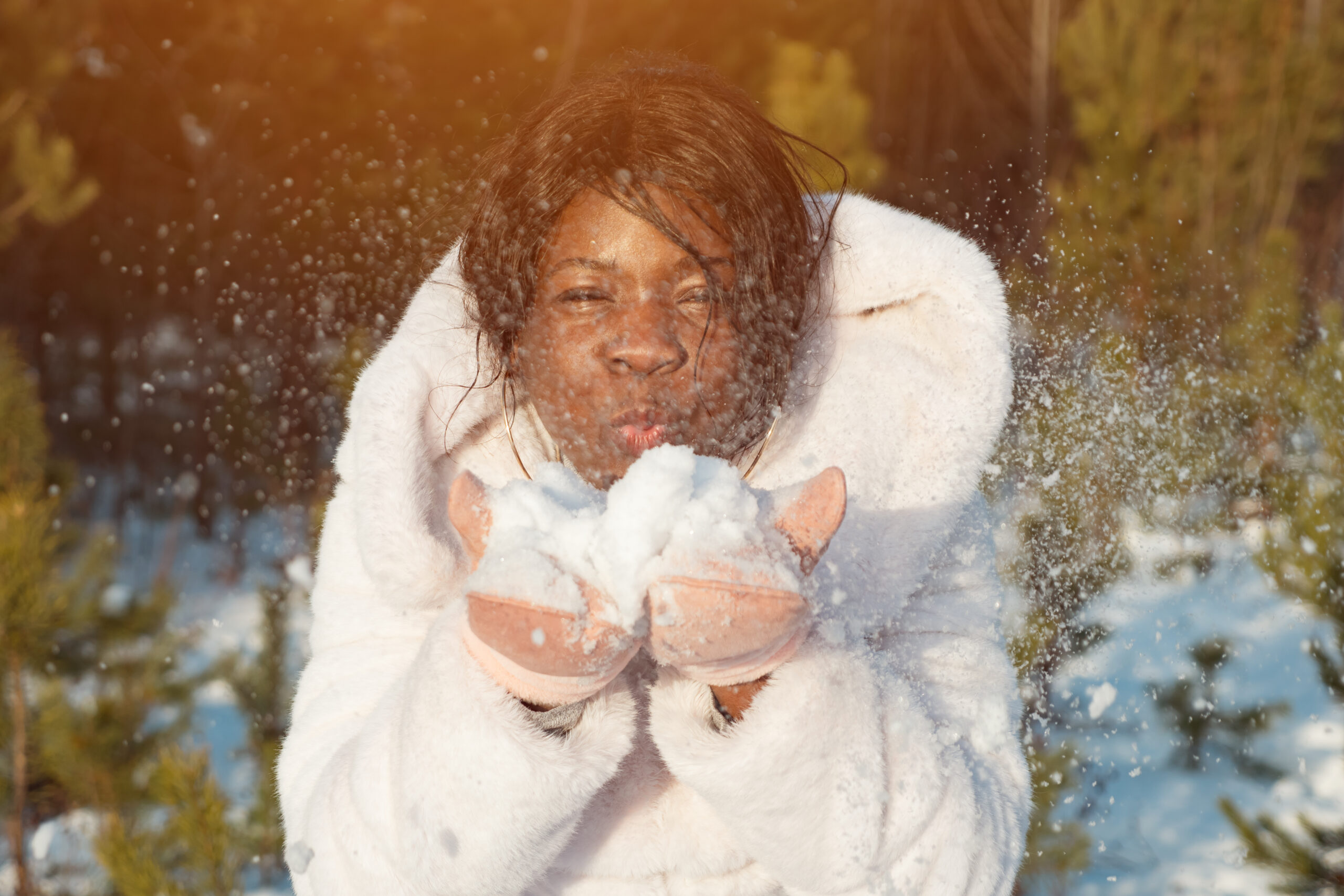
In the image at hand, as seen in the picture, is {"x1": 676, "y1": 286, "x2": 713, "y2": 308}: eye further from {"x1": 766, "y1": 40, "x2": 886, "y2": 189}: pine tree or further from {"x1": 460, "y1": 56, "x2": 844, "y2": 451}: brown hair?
{"x1": 766, "y1": 40, "x2": 886, "y2": 189}: pine tree

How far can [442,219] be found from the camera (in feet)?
4.54

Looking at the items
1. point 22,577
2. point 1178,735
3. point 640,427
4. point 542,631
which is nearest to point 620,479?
point 640,427

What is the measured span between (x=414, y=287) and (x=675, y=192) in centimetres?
93

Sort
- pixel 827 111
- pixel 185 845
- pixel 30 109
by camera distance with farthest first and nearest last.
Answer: pixel 827 111
pixel 30 109
pixel 185 845

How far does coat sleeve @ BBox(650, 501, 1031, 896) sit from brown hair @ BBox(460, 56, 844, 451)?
0.30 m

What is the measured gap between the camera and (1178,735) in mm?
2664

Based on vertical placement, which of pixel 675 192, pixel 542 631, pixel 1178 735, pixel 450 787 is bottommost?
pixel 1178 735

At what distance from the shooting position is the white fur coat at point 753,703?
73 cm

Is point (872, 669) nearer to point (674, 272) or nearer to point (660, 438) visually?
point (660, 438)

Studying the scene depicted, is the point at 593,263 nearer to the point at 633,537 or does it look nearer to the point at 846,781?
the point at 633,537

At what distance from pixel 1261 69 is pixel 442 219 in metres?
3.95

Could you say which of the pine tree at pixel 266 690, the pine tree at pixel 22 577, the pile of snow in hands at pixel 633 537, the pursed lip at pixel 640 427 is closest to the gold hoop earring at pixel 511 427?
the pursed lip at pixel 640 427

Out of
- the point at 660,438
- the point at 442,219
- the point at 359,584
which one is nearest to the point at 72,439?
the point at 442,219

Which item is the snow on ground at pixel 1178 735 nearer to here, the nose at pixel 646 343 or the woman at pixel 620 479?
the woman at pixel 620 479
